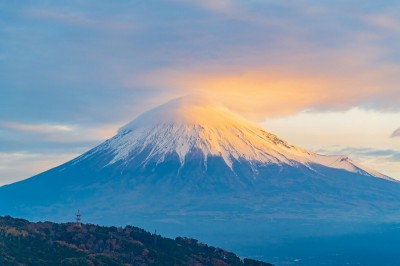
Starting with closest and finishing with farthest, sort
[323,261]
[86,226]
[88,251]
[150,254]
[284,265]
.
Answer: [88,251] < [150,254] < [86,226] < [284,265] < [323,261]

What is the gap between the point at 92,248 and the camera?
12006 cm

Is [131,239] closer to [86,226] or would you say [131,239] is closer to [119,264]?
[86,226]

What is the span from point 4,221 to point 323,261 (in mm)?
92046

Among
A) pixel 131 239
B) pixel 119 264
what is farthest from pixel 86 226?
pixel 119 264

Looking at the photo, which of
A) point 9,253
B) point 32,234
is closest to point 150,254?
point 32,234

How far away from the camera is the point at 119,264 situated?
354 feet

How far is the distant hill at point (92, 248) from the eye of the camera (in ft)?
347

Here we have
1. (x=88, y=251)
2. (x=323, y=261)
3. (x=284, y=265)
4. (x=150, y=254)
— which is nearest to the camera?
(x=88, y=251)

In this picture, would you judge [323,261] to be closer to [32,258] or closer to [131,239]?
[131,239]

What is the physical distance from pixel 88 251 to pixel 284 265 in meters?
79.3

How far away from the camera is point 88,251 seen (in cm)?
11444

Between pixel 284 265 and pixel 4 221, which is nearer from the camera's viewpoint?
pixel 4 221

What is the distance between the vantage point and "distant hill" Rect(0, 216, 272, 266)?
4168 inches

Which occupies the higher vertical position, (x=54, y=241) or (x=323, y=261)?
(x=323, y=261)
